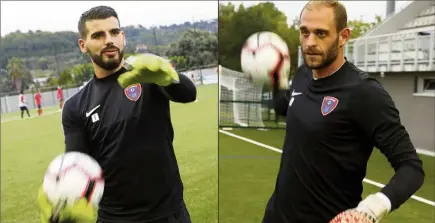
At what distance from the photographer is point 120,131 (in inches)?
54.0

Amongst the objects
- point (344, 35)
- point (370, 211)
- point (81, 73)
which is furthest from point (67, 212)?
point (344, 35)

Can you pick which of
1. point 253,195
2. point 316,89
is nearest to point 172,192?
point 316,89

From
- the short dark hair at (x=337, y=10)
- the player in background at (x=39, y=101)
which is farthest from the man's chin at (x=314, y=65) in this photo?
the player in background at (x=39, y=101)

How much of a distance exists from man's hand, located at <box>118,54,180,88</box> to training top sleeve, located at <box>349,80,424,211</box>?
1.63ft

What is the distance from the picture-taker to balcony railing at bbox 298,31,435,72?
340cm

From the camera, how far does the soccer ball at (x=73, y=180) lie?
4.13 ft

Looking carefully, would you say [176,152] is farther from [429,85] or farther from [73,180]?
[429,85]

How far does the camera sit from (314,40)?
3.89 feet

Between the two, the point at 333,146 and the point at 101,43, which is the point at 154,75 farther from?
the point at 333,146

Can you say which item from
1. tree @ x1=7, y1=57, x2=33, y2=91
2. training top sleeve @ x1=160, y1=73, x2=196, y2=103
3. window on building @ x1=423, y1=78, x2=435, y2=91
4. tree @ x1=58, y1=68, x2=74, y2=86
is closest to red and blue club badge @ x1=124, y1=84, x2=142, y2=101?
training top sleeve @ x1=160, y1=73, x2=196, y2=103

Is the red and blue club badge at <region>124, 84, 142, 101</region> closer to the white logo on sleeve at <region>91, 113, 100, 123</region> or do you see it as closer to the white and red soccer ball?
the white logo on sleeve at <region>91, 113, 100, 123</region>

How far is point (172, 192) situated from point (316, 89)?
580 mm

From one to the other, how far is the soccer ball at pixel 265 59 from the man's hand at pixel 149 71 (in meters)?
0.31

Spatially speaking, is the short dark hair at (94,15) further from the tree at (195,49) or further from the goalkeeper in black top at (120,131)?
the tree at (195,49)
